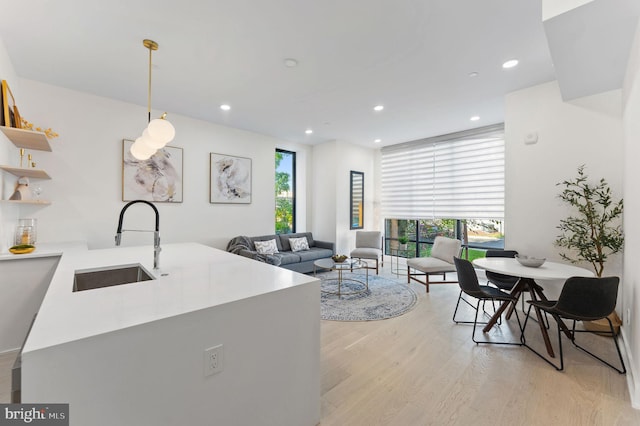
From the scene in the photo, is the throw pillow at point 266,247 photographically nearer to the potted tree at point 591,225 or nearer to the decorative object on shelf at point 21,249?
the decorative object on shelf at point 21,249

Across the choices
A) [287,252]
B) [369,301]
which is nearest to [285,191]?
[287,252]

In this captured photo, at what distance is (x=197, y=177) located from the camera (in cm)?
454

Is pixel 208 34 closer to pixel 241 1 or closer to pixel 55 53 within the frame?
Result: pixel 241 1

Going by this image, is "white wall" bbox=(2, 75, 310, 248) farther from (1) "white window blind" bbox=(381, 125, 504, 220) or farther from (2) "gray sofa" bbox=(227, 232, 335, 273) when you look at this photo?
(1) "white window blind" bbox=(381, 125, 504, 220)

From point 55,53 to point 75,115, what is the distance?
100 cm

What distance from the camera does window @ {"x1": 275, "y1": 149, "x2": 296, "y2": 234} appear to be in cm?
605

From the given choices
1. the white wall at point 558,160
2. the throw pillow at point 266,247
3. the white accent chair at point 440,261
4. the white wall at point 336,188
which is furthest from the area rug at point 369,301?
the white wall at point 558,160

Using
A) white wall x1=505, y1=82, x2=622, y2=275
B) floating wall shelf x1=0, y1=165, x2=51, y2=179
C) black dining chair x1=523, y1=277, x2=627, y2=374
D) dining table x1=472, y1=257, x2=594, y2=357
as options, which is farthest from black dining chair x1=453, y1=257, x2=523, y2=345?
floating wall shelf x1=0, y1=165, x2=51, y2=179

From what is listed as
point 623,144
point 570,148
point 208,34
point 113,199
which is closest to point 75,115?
point 113,199

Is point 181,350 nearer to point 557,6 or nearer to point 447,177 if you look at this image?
point 557,6

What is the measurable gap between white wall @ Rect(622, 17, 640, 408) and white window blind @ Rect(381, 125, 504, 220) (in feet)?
6.80

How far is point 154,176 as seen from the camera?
159 inches

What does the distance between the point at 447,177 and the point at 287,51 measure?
4055 millimetres

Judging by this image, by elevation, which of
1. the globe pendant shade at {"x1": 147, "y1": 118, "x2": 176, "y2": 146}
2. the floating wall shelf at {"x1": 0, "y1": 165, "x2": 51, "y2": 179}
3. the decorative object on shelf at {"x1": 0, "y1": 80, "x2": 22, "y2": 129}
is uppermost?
the decorative object on shelf at {"x1": 0, "y1": 80, "x2": 22, "y2": 129}
